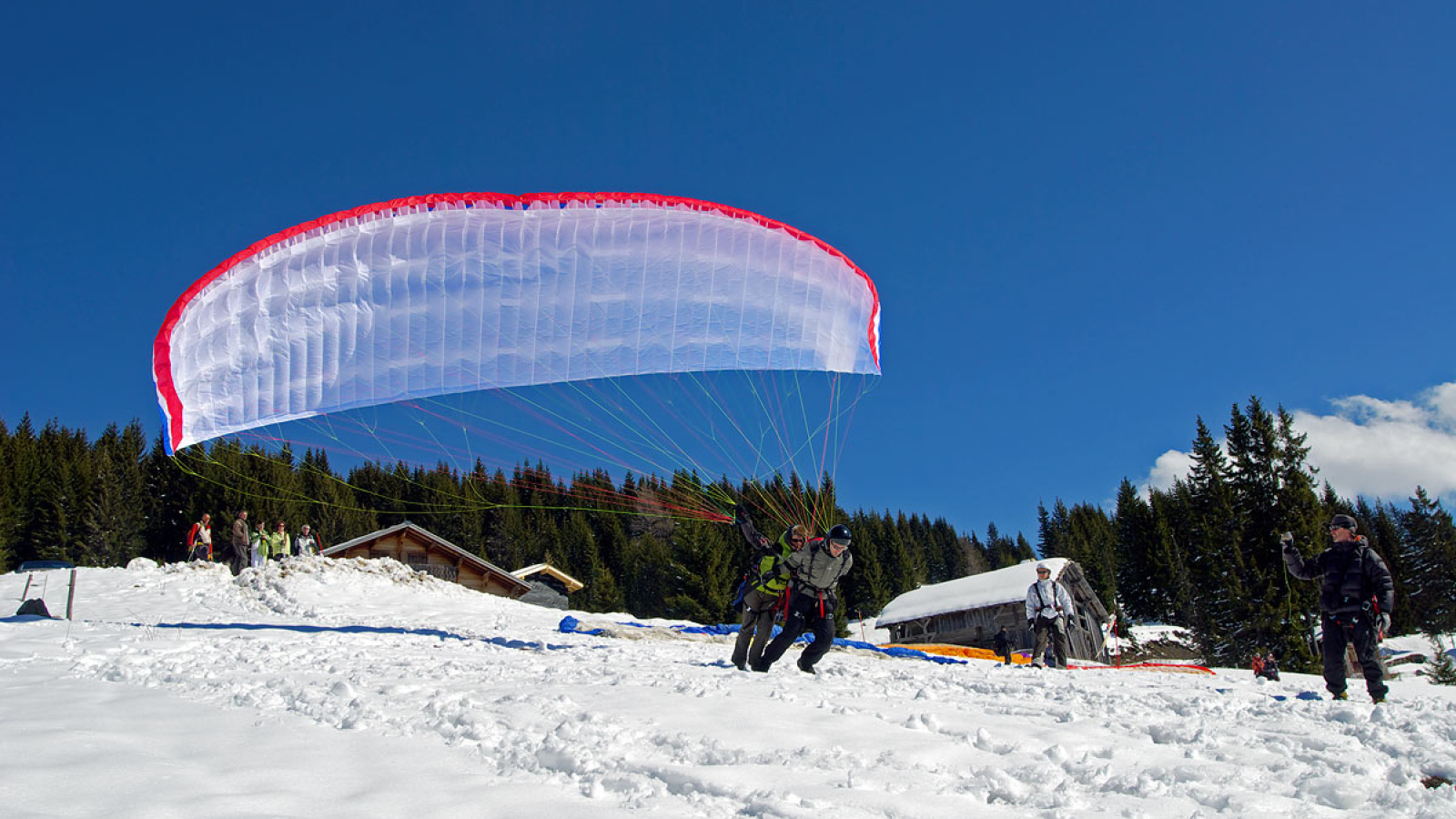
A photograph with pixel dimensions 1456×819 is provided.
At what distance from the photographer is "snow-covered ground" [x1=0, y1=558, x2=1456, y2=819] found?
118 inches

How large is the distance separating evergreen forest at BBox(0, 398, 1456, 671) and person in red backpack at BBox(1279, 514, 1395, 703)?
10.2 metres

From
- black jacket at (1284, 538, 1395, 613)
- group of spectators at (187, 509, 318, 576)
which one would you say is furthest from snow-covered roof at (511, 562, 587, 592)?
black jacket at (1284, 538, 1395, 613)

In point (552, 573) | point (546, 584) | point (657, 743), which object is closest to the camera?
point (657, 743)

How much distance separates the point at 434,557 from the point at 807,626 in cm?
2600

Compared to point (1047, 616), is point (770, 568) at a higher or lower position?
higher

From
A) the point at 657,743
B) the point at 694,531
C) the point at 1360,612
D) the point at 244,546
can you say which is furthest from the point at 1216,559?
the point at 657,743

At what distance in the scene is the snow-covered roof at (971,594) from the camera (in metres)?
33.8

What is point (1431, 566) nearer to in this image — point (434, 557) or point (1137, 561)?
point (1137, 561)

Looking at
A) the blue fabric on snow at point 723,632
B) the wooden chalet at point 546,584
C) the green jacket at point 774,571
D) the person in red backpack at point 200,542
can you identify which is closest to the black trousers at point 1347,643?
the green jacket at point 774,571

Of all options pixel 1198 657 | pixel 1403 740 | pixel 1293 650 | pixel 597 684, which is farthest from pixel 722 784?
pixel 1198 657

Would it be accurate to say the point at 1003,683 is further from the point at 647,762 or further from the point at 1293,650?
the point at 1293,650

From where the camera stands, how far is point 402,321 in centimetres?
989

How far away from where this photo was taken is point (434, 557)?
102ft

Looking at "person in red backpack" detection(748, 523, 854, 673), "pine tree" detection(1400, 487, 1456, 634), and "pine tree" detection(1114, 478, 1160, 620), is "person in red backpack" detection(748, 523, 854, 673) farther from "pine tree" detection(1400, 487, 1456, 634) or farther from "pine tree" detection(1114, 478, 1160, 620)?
"pine tree" detection(1400, 487, 1456, 634)
